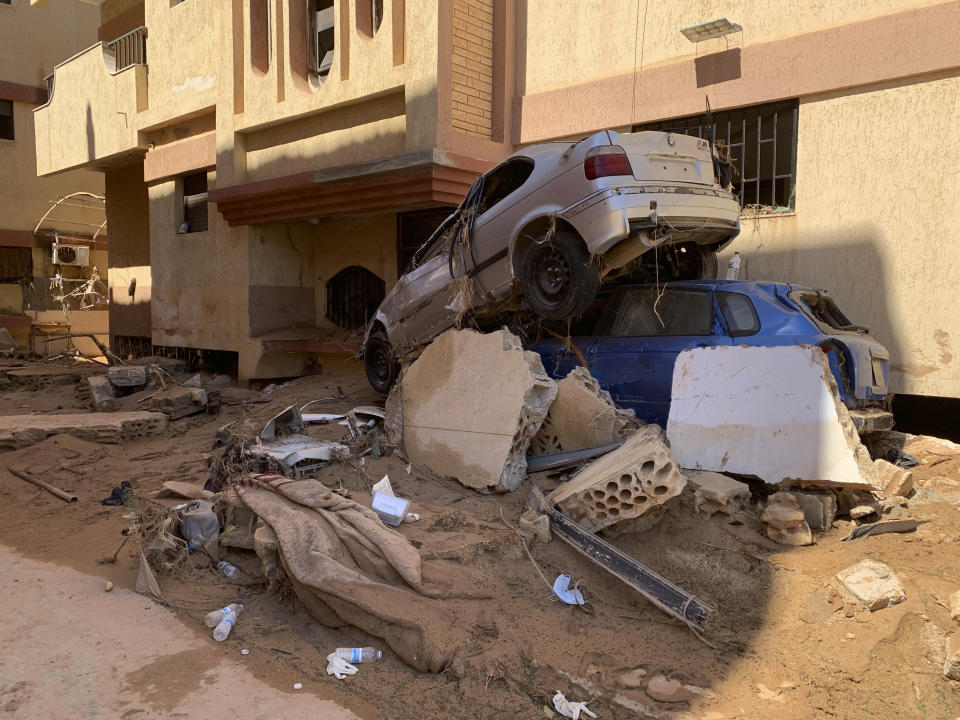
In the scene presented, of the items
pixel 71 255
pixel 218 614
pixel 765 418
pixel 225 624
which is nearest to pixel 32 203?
pixel 71 255

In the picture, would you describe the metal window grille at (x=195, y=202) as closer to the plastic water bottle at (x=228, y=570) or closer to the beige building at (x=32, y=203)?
the beige building at (x=32, y=203)

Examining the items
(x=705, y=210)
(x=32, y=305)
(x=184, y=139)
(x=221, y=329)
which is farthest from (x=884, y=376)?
(x=32, y=305)

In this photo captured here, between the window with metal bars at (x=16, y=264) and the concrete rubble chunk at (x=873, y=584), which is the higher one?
the window with metal bars at (x=16, y=264)

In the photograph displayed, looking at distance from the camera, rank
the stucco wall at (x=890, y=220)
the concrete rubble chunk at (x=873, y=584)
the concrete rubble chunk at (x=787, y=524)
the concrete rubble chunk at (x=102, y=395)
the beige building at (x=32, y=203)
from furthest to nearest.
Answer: the beige building at (x=32, y=203), the concrete rubble chunk at (x=102, y=395), the stucco wall at (x=890, y=220), the concrete rubble chunk at (x=787, y=524), the concrete rubble chunk at (x=873, y=584)

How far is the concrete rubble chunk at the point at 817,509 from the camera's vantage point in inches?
195

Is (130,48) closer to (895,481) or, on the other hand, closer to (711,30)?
(711,30)

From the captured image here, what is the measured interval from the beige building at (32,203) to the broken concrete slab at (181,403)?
13.5 meters

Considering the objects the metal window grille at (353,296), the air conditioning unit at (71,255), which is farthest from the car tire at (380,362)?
the air conditioning unit at (71,255)

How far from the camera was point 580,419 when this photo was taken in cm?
582

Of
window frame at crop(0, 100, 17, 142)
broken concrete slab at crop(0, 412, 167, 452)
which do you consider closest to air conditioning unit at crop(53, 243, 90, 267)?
window frame at crop(0, 100, 17, 142)

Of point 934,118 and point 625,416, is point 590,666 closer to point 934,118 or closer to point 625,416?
point 625,416

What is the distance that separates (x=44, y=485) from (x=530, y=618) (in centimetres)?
521

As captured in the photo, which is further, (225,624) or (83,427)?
(83,427)

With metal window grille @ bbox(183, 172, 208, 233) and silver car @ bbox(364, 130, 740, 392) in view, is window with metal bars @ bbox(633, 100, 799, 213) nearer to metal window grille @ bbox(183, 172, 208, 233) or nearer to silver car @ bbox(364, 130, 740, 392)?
silver car @ bbox(364, 130, 740, 392)
